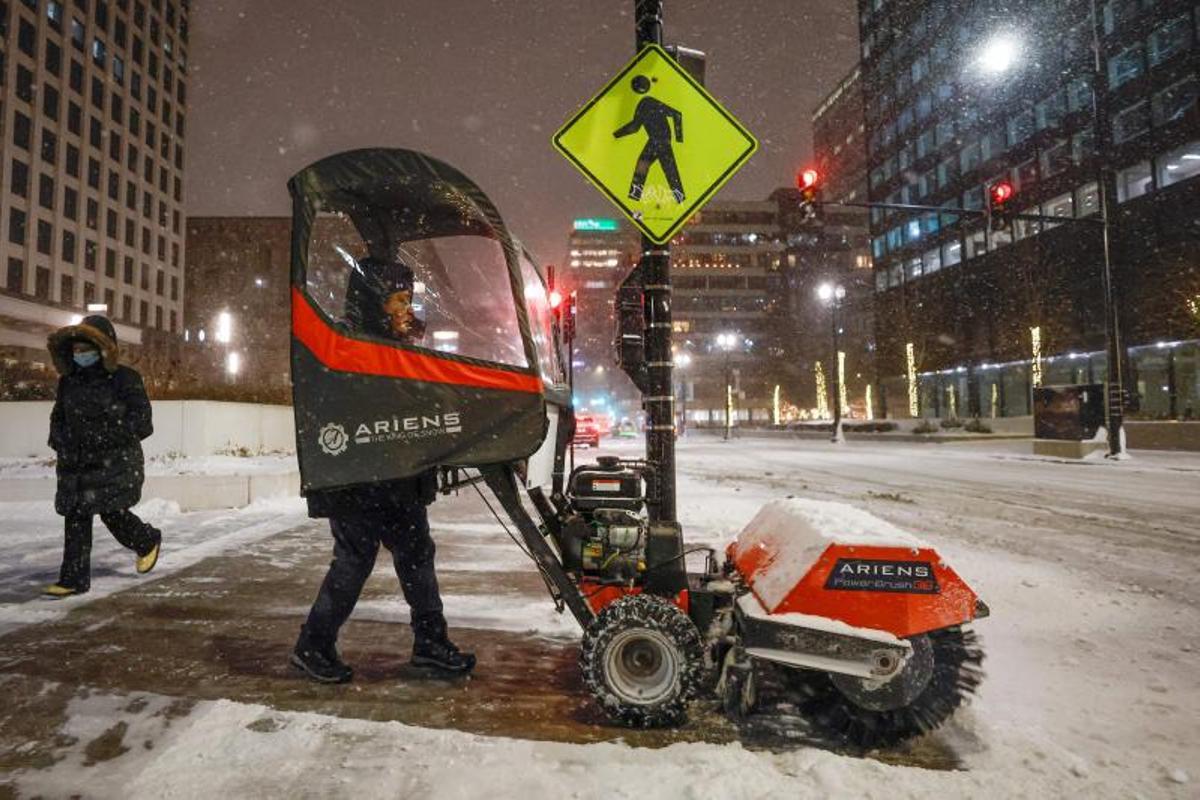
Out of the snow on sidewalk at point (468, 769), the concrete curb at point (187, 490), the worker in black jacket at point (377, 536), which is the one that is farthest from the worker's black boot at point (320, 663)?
the concrete curb at point (187, 490)

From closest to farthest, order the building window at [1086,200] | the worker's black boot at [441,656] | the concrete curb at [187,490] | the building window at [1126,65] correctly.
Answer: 1. the worker's black boot at [441,656]
2. the concrete curb at [187,490]
3. the building window at [1126,65]
4. the building window at [1086,200]

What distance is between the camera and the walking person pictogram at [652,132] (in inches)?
153

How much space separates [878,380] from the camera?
5681cm

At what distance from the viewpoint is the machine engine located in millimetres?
2992

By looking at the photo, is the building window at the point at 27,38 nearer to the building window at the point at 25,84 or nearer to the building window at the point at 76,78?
the building window at the point at 25,84

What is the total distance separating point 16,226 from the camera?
45.0 metres

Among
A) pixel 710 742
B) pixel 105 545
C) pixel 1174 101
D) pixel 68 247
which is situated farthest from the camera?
pixel 68 247

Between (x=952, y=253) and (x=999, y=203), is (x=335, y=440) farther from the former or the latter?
(x=952, y=253)

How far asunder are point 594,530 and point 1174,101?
134ft

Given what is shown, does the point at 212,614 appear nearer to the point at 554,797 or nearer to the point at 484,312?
the point at 484,312

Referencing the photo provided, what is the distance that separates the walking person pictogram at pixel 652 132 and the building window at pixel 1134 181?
3860cm

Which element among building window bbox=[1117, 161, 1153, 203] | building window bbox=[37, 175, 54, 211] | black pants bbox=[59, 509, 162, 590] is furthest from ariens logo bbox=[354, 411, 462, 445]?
building window bbox=[37, 175, 54, 211]

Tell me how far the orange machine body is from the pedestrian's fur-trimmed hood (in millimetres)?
4792

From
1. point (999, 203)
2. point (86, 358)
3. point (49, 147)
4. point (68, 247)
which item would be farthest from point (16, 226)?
point (999, 203)
